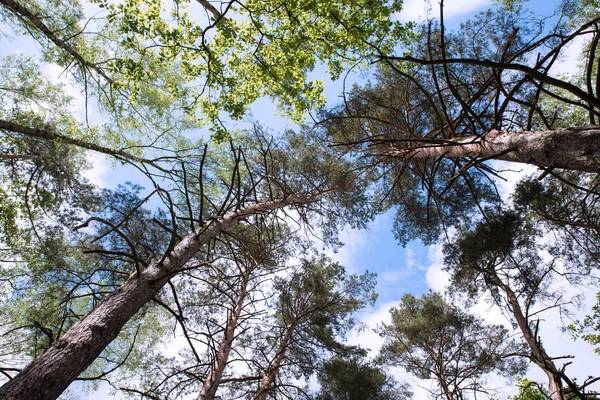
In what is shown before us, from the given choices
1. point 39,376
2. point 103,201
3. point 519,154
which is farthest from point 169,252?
point 103,201

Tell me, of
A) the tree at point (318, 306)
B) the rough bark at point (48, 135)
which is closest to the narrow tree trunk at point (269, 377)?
the tree at point (318, 306)

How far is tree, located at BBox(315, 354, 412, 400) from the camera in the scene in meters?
10.2

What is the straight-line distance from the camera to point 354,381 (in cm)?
1016

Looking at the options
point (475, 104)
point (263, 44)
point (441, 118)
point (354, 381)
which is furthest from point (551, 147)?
point (354, 381)

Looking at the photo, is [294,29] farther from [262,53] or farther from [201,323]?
[201,323]

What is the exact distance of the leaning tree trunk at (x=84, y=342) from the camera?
153 centimetres

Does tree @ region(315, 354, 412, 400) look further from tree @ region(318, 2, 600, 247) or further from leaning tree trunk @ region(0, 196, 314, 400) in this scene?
A: leaning tree trunk @ region(0, 196, 314, 400)

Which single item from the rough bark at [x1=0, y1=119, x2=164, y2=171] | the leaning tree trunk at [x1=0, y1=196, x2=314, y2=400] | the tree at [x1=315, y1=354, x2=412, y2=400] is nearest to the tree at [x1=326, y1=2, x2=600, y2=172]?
the leaning tree trunk at [x1=0, y1=196, x2=314, y2=400]

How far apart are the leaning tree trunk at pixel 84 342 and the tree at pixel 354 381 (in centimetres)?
944

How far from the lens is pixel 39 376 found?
5.15 feet

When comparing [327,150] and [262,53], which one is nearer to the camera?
[262,53]

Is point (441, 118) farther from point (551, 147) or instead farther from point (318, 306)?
point (318, 306)

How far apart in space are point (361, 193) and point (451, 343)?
6.37 metres

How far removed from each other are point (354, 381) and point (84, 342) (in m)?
10.4
